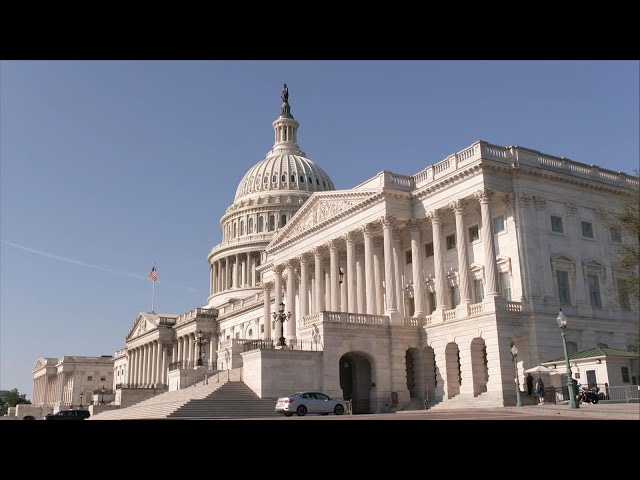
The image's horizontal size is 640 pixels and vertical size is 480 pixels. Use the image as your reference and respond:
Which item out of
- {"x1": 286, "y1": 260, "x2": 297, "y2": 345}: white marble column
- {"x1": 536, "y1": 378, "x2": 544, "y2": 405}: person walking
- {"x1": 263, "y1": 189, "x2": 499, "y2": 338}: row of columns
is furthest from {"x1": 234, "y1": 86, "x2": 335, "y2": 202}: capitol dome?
{"x1": 536, "y1": 378, "x2": 544, "y2": 405}: person walking

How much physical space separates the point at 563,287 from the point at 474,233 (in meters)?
7.85

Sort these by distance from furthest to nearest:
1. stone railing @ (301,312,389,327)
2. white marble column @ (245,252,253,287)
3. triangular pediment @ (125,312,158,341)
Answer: white marble column @ (245,252,253,287)
triangular pediment @ (125,312,158,341)
stone railing @ (301,312,389,327)

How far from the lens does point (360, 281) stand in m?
62.7

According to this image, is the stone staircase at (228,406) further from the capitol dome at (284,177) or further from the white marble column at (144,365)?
the capitol dome at (284,177)

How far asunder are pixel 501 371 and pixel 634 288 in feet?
40.0

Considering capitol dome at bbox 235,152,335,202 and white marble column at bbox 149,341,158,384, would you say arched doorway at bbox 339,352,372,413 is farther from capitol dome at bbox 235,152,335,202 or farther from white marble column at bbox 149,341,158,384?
capitol dome at bbox 235,152,335,202

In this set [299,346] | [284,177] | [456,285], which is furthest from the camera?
[284,177]

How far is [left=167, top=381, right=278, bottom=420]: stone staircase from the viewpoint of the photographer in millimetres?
43781

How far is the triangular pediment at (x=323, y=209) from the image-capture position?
60.3 metres

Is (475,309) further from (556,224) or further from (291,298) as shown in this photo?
(291,298)

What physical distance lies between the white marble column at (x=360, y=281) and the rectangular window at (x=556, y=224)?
17.7m

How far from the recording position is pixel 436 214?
5472 cm

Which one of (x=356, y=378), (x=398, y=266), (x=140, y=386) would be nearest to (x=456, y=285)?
(x=398, y=266)
